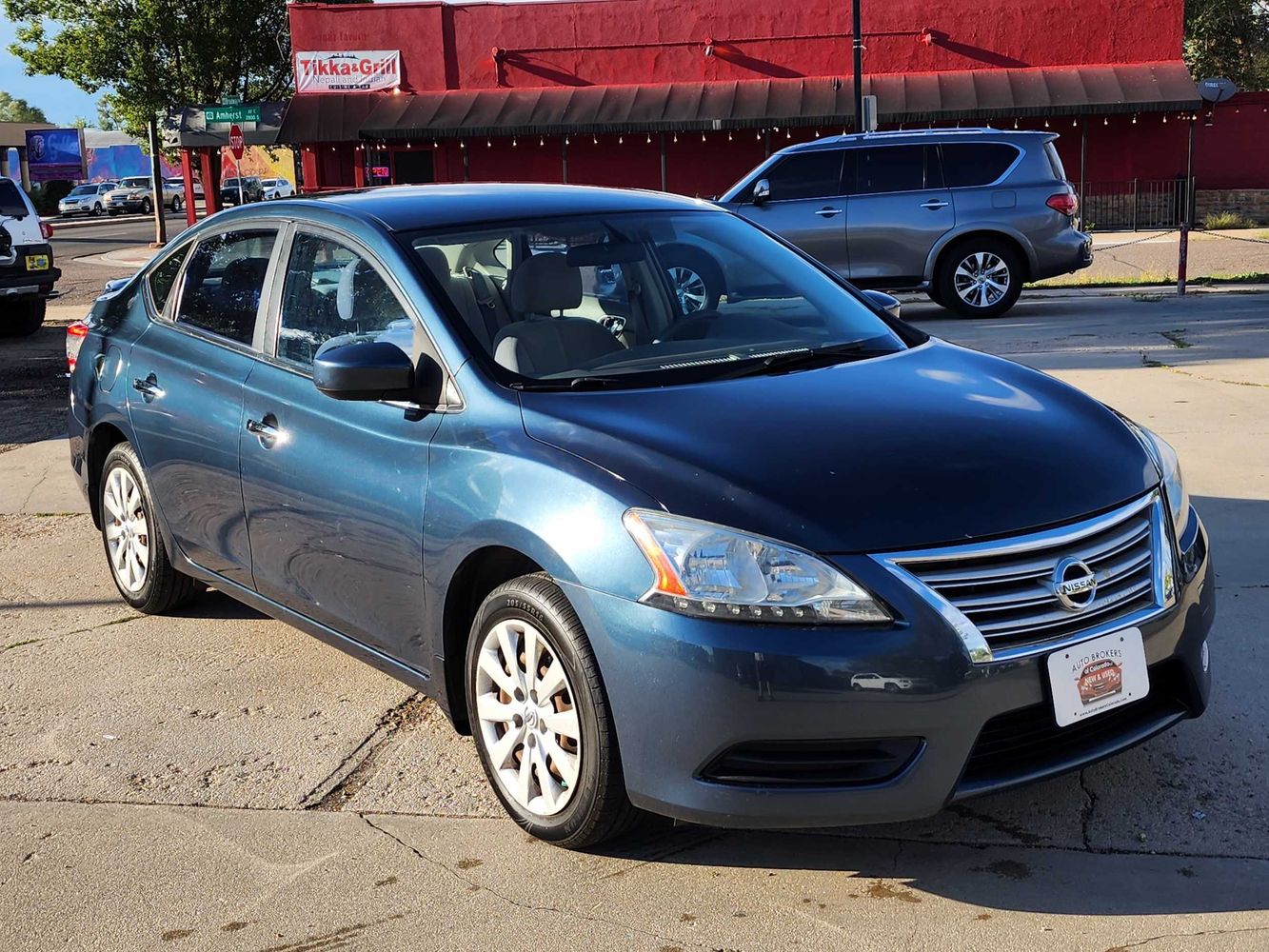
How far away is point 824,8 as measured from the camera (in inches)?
1302

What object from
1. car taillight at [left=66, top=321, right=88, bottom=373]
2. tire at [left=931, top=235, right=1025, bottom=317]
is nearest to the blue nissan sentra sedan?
car taillight at [left=66, top=321, right=88, bottom=373]

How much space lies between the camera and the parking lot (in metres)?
3.27

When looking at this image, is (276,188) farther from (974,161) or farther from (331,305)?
(331,305)

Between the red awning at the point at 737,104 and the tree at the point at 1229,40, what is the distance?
16904 mm

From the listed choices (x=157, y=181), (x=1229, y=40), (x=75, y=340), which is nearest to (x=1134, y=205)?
(x=1229, y=40)

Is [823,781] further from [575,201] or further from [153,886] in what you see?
[575,201]

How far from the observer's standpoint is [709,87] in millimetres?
33594

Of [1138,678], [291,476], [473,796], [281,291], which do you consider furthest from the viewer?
[281,291]

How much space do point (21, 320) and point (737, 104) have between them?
19.3 m

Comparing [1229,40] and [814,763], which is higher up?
[1229,40]

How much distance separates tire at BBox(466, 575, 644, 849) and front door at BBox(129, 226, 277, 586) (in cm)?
145

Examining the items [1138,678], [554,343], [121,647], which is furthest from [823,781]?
[121,647]

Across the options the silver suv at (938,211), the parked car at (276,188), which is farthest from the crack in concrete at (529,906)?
the parked car at (276,188)

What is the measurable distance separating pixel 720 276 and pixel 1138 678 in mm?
Answer: 2027
